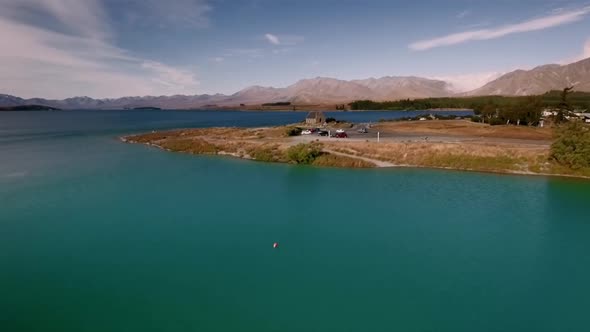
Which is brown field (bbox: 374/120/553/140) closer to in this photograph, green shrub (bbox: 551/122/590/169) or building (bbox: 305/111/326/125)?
green shrub (bbox: 551/122/590/169)

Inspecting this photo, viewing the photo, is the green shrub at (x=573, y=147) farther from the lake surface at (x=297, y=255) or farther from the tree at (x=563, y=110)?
the tree at (x=563, y=110)

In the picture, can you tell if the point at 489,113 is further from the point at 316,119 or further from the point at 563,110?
the point at 316,119

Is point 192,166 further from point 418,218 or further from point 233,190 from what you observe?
point 418,218

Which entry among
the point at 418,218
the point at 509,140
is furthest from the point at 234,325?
the point at 509,140

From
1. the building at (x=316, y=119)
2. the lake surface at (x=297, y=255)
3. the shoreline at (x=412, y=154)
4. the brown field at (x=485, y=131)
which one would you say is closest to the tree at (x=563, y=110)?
the brown field at (x=485, y=131)

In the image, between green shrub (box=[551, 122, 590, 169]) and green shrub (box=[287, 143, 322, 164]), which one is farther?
green shrub (box=[287, 143, 322, 164])

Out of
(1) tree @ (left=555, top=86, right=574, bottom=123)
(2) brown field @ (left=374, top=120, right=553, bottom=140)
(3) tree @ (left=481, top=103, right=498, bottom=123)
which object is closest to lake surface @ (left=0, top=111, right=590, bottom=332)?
(2) brown field @ (left=374, top=120, right=553, bottom=140)
